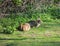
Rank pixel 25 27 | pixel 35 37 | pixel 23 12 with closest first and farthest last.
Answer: pixel 23 12, pixel 35 37, pixel 25 27

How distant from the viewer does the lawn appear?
12492mm

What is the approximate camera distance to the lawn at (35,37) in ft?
41.0

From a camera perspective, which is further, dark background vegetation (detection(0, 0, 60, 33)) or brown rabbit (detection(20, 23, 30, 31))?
brown rabbit (detection(20, 23, 30, 31))

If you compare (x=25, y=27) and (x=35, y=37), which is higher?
(x=25, y=27)

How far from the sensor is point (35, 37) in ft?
45.3

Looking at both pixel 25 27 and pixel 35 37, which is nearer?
pixel 35 37

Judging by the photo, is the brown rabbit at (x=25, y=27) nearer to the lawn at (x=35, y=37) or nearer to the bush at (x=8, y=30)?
the lawn at (x=35, y=37)

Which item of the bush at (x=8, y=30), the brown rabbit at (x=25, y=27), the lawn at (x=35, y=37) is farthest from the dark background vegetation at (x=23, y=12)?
the lawn at (x=35, y=37)

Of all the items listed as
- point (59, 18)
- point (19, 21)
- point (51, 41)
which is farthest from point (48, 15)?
point (51, 41)

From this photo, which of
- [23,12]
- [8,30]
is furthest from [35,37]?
[23,12]

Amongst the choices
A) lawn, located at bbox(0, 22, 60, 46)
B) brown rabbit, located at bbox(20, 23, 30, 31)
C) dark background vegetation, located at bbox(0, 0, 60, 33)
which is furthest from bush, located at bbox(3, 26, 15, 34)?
brown rabbit, located at bbox(20, 23, 30, 31)

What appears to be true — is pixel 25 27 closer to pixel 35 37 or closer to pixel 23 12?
pixel 35 37

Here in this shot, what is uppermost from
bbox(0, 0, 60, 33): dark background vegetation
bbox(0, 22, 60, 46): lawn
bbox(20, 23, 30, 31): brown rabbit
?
bbox(0, 0, 60, 33): dark background vegetation

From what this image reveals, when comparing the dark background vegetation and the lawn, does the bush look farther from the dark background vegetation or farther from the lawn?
the lawn
